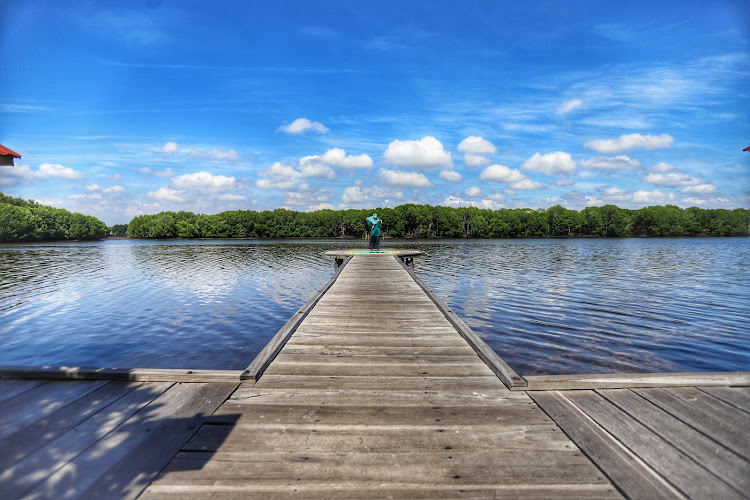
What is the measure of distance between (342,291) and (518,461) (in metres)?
7.65

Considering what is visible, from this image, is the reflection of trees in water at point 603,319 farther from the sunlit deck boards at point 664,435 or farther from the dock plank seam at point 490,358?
the sunlit deck boards at point 664,435

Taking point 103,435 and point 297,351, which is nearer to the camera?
point 103,435

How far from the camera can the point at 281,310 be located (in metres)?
14.5

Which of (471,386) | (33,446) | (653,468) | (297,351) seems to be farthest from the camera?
(297,351)

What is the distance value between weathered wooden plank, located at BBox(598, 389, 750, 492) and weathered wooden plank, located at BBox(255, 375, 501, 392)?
1232 millimetres

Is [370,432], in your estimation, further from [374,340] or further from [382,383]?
[374,340]

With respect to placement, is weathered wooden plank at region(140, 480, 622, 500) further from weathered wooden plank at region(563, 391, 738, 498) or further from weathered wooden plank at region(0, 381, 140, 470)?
weathered wooden plank at region(0, 381, 140, 470)

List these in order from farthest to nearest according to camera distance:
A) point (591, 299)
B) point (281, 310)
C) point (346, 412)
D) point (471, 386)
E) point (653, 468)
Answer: point (591, 299) → point (281, 310) → point (471, 386) → point (346, 412) → point (653, 468)

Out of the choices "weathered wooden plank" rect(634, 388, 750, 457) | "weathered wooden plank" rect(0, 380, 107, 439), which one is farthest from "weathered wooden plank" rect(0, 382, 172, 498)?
"weathered wooden plank" rect(634, 388, 750, 457)

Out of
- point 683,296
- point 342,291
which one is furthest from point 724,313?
point 342,291

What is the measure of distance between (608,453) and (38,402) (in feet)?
16.6

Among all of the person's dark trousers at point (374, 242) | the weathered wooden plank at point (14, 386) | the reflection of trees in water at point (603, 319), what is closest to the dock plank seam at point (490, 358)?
the reflection of trees in water at point (603, 319)

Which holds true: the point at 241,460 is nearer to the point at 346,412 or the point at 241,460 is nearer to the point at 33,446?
the point at 346,412

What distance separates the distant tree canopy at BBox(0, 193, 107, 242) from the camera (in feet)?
288
